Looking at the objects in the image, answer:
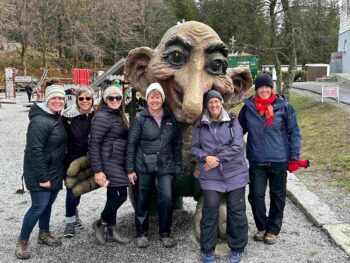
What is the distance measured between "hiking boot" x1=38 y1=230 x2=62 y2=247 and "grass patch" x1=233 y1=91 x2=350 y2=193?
3672mm

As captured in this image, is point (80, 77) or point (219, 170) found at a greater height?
point (80, 77)

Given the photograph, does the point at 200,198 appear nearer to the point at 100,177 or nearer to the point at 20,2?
the point at 100,177

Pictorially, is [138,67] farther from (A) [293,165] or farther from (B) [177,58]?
(A) [293,165]

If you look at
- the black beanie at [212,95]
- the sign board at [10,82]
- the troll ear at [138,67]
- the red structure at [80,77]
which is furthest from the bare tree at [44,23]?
the black beanie at [212,95]

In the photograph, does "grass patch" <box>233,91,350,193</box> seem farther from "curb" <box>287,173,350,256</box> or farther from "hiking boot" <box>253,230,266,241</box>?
"hiking boot" <box>253,230,266,241</box>

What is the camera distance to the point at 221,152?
3.25 meters

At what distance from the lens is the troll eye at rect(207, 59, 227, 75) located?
11.5ft

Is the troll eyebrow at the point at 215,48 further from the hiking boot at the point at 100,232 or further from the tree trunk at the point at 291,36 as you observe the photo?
the tree trunk at the point at 291,36

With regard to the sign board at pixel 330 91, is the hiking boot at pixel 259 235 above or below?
below

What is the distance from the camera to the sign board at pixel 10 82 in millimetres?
22359

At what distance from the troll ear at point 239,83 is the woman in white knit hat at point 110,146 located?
1014 mm

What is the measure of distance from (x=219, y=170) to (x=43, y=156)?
1432 millimetres

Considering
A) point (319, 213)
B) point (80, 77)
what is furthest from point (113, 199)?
point (80, 77)

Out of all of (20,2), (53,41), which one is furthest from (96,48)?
(20,2)
